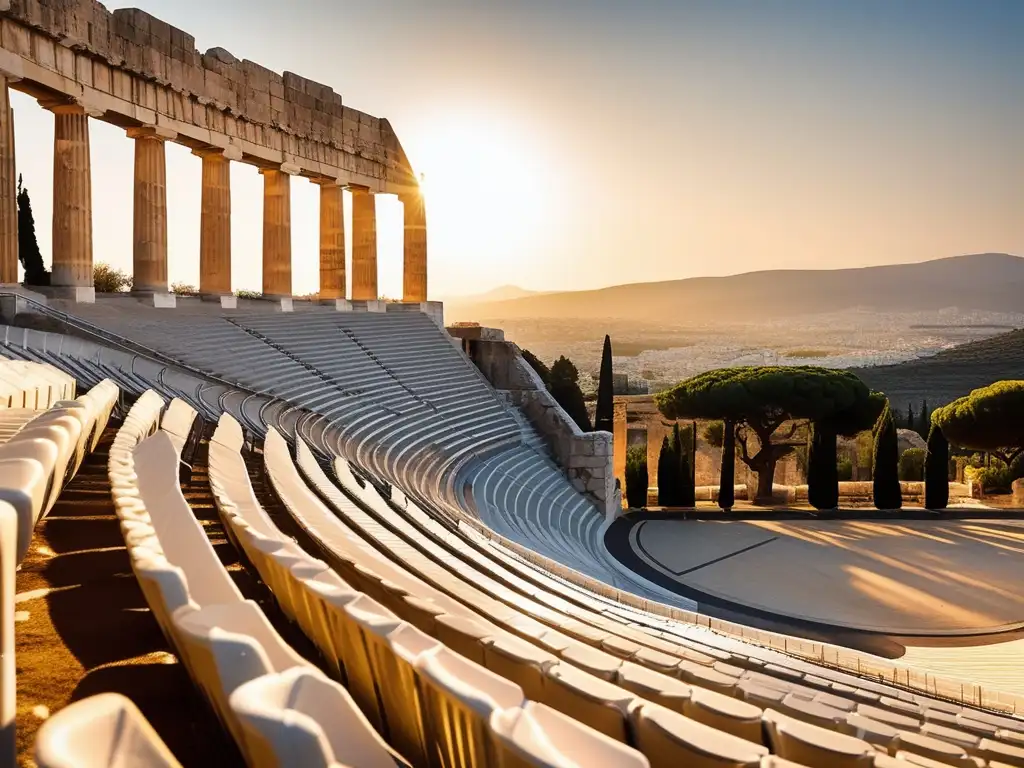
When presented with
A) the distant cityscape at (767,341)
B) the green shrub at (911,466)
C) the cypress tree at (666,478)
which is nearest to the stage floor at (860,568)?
the cypress tree at (666,478)

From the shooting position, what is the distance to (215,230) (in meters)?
20.9

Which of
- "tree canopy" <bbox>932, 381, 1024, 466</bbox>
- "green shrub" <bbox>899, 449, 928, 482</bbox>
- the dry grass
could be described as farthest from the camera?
"green shrub" <bbox>899, 449, 928, 482</bbox>

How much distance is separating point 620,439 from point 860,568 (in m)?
16.0

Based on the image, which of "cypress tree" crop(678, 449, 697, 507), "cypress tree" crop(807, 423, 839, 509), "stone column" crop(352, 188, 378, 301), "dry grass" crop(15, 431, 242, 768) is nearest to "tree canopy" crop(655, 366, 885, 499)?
"cypress tree" crop(807, 423, 839, 509)

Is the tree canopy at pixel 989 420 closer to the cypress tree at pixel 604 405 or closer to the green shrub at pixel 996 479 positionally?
the green shrub at pixel 996 479

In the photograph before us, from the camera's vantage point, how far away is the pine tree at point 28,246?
2225cm

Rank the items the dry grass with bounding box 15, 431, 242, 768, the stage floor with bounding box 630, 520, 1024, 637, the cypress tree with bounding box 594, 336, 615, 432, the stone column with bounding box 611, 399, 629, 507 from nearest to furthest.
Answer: the dry grass with bounding box 15, 431, 242, 768, the stage floor with bounding box 630, 520, 1024, 637, the cypress tree with bounding box 594, 336, 615, 432, the stone column with bounding box 611, 399, 629, 507

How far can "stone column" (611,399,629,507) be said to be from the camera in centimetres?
3120

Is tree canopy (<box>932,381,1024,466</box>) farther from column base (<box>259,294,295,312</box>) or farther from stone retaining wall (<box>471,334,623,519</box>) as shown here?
column base (<box>259,294,295,312</box>)

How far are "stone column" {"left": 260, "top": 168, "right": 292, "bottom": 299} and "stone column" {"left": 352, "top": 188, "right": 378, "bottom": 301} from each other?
A: 377 centimetres

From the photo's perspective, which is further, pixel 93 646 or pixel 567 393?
pixel 567 393

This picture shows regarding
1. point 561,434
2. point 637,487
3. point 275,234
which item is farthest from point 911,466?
point 275,234

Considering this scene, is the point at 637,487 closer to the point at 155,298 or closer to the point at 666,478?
the point at 666,478

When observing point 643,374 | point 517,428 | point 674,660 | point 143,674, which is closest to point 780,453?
point 517,428
